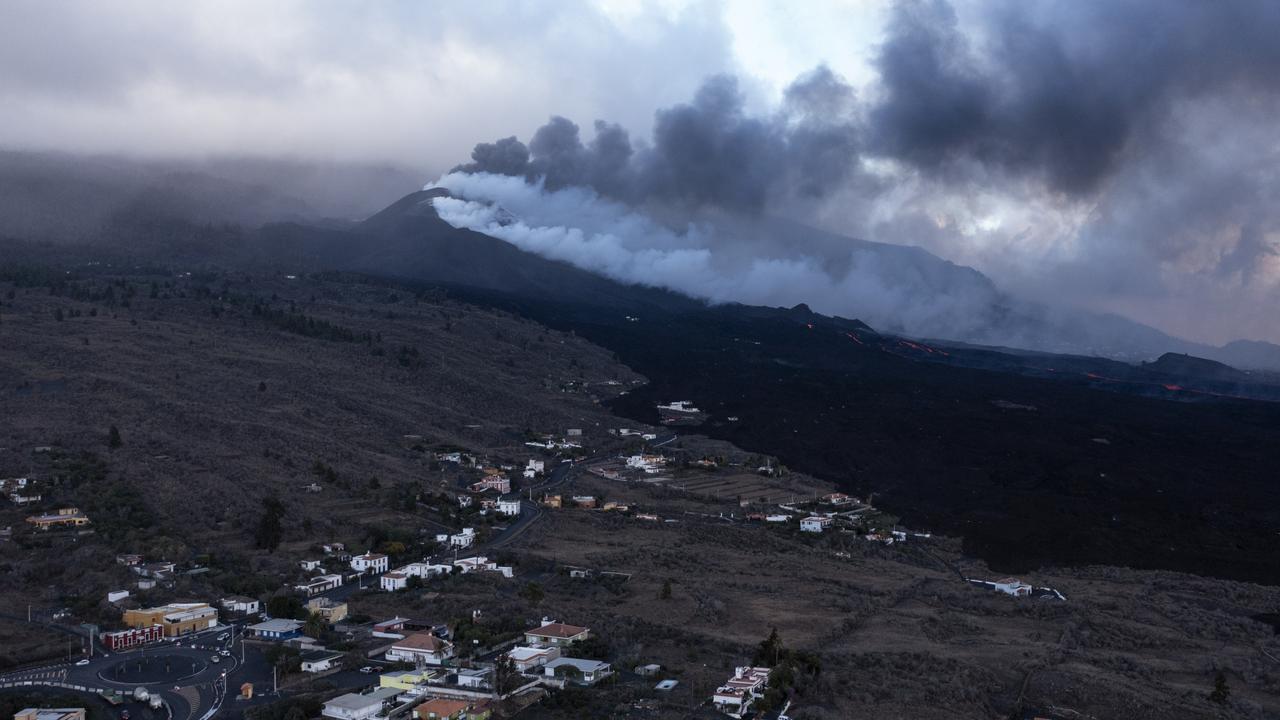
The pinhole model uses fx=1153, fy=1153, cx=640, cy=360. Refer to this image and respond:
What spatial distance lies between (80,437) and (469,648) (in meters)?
28.4

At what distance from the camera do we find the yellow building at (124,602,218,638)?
98.4 ft

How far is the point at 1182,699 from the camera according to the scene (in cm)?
2603

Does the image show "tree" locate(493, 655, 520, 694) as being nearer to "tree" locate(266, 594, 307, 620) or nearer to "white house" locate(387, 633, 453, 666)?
"white house" locate(387, 633, 453, 666)

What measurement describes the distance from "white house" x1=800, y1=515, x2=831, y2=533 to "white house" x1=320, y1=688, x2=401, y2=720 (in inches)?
998

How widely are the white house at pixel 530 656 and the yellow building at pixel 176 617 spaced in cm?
883

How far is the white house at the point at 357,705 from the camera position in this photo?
2352 centimetres

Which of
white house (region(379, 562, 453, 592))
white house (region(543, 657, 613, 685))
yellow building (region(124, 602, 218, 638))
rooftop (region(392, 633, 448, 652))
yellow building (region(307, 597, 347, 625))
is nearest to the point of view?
white house (region(543, 657, 613, 685))

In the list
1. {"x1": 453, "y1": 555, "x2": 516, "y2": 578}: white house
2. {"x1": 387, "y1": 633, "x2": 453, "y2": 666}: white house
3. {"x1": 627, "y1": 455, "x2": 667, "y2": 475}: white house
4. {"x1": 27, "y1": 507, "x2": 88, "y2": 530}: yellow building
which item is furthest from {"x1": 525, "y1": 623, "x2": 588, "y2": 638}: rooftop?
{"x1": 627, "y1": 455, "x2": 667, "y2": 475}: white house

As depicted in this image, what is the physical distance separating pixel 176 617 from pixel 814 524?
2581 cm

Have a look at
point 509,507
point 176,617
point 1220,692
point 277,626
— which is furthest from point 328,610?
point 1220,692

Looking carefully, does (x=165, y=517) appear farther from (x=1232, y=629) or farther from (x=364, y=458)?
(x=1232, y=629)

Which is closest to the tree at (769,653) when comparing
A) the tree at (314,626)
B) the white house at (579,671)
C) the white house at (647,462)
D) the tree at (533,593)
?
the white house at (579,671)

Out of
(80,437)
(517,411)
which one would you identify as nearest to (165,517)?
(80,437)

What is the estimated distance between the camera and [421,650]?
27.7 m
